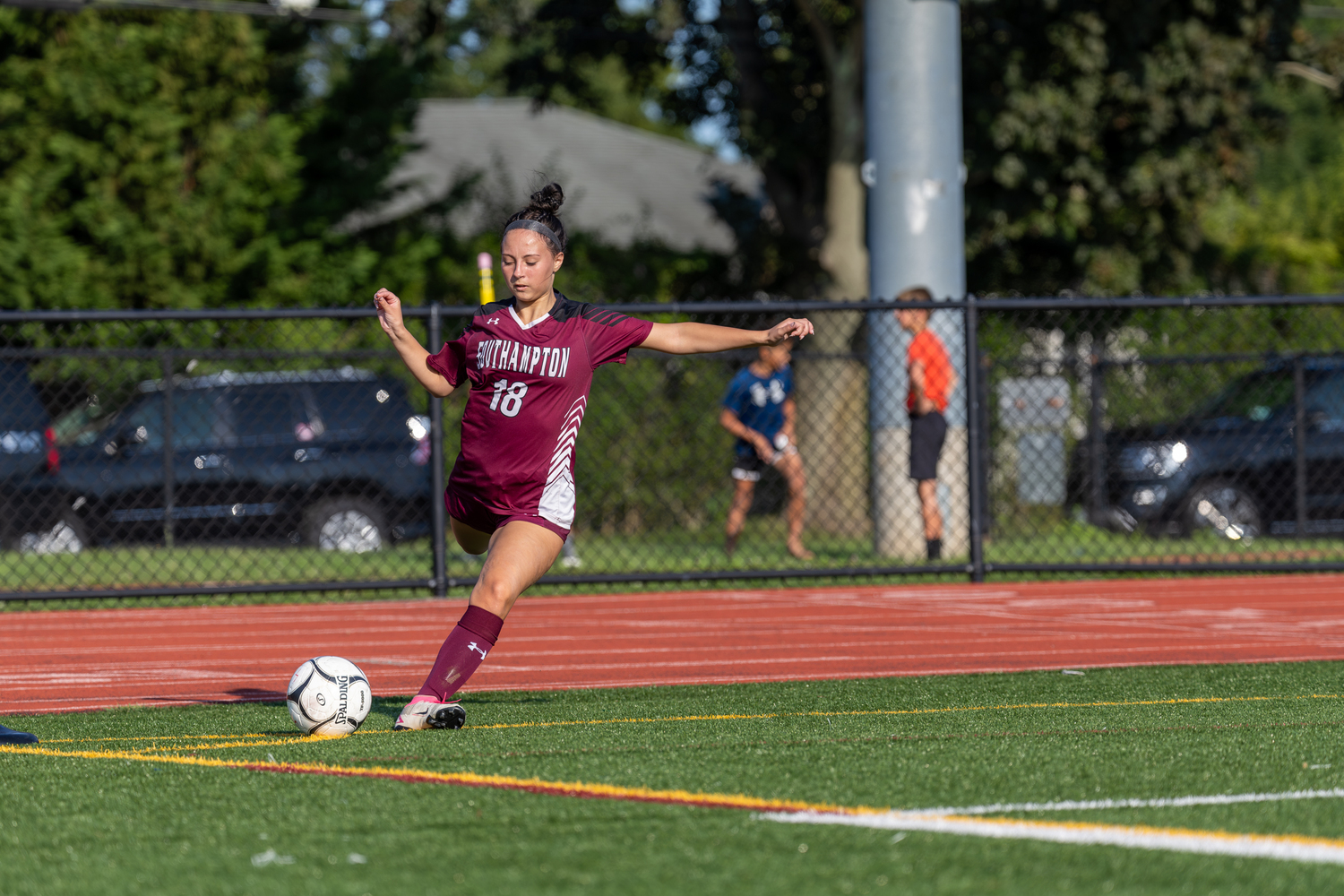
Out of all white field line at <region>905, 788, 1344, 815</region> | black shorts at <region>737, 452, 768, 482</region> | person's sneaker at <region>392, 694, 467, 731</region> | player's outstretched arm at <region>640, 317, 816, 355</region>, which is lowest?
person's sneaker at <region>392, 694, 467, 731</region>

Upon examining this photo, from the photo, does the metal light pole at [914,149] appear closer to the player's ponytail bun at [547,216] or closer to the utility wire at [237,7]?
the player's ponytail bun at [547,216]

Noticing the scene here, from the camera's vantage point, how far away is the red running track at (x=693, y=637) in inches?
305

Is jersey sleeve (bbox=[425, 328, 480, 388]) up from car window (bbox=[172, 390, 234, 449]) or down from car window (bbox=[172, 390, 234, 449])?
up

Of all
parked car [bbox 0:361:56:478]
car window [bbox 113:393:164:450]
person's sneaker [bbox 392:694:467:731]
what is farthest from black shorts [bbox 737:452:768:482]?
person's sneaker [bbox 392:694:467:731]

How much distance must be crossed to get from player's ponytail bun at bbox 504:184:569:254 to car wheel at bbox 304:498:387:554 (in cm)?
1069

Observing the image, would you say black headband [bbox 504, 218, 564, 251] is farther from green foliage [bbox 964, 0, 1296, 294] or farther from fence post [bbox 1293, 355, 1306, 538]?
green foliage [bbox 964, 0, 1296, 294]

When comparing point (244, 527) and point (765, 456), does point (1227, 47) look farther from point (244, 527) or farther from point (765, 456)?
point (244, 527)

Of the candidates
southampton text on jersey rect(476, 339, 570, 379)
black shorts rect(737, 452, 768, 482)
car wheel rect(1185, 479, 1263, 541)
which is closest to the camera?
southampton text on jersey rect(476, 339, 570, 379)

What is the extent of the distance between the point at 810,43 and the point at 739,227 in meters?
5.47

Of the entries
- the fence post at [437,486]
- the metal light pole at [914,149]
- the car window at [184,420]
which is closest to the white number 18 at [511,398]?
the fence post at [437,486]

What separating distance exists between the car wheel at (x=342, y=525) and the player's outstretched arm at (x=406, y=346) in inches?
412

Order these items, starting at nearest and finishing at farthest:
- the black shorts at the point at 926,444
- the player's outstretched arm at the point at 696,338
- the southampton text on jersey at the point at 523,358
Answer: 1. the southampton text on jersey at the point at 523,358
2. the player's outstretched arm at the point at 696,338
3. the black shorts at the point at 926,444

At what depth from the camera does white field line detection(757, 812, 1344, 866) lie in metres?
3.68

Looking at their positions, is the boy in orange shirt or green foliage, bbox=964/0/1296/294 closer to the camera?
the boy in orange shirt
